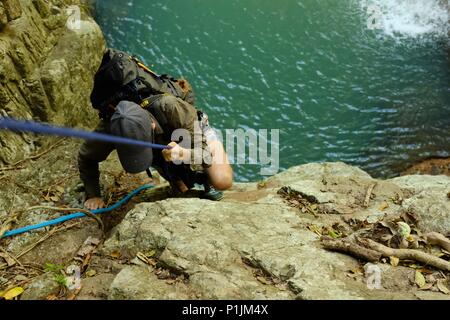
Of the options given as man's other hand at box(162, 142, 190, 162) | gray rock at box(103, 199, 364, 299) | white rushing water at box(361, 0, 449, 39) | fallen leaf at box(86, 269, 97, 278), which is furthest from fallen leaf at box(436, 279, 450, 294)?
white rushing water at box(361, 0, 449, 39)

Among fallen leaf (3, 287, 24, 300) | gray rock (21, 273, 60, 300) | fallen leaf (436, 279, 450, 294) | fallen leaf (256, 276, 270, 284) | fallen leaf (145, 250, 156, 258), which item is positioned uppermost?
fallen leaf (145, 250, 156, 258)

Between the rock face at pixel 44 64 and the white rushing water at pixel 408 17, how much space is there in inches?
326

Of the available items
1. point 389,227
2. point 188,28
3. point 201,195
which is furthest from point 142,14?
point 389,227

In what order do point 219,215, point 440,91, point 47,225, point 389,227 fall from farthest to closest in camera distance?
point 440,91, point 47,225, point 219,215, point 389,227

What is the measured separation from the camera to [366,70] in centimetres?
961

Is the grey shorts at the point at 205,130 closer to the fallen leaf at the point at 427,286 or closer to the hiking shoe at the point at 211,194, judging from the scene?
the hiking shoe at the point at 211,194

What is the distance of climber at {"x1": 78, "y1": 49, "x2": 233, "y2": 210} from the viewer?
341 cm

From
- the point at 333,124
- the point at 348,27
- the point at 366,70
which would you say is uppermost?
the point at 348,27

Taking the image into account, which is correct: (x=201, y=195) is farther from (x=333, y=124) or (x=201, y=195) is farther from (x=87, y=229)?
(x=333, y=124)

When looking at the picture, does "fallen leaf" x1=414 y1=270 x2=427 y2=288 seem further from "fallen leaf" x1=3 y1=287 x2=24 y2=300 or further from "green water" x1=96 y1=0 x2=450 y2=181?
"green water" x1=96 y1=0 x2=450 y2=181

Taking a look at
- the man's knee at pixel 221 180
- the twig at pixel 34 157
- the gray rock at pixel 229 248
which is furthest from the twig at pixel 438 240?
the twig at pixel 34 157

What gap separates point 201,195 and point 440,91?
7530 mm

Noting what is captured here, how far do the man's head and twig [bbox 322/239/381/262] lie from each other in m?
1.76
